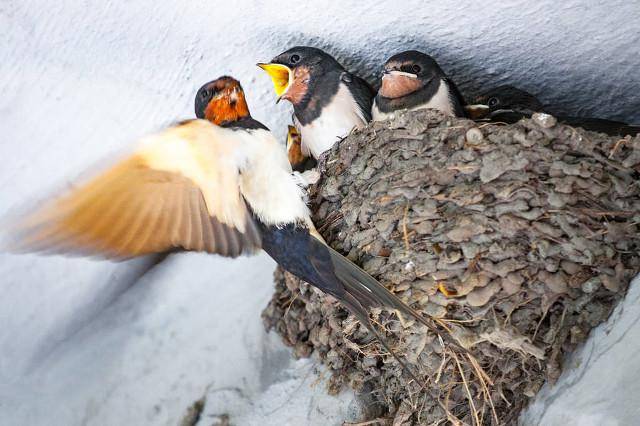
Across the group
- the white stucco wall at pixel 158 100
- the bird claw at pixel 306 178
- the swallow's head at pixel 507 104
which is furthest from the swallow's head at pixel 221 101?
the swallow's head at pixel 507 104

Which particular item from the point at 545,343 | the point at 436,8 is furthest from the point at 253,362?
the point at 436,8

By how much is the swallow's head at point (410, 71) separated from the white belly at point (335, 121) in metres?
0.14

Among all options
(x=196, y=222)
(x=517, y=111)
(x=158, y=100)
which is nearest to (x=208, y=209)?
(x=196, y=222)

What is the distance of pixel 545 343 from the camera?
70.0 inches

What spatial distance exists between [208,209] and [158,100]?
1.57 ft

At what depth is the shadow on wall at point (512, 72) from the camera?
2.13 meters

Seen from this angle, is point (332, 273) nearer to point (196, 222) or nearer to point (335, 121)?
point (196, 222)

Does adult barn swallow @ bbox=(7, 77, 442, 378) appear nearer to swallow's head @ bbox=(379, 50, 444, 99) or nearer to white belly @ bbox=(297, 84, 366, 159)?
white belly @ bbox=(297, 84, 366, 159)

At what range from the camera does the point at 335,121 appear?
225 cm

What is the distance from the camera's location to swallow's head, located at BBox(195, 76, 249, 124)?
205 centimetres

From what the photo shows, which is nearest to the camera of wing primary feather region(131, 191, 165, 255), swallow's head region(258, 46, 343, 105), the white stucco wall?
wing primary feather region(131, 191, 165, 255)

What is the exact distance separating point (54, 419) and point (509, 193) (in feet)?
5.11

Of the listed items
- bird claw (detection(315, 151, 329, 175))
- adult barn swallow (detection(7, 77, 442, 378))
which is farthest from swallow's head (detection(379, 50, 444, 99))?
adult barn swallow (detection(7, 77, 442, 378))

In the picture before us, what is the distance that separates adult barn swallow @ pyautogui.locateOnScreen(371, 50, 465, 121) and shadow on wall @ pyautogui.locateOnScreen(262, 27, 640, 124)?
64mm
